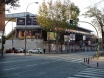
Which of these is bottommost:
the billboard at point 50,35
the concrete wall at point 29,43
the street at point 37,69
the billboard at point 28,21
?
the street at point 37,69

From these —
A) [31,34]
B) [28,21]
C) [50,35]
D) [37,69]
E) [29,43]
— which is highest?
[28,21]

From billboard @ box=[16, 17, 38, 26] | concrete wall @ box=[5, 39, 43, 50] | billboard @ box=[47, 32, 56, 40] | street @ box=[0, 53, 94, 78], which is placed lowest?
street @ box=[0, 53, 94, 78]

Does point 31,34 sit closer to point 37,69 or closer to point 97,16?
point 97,16

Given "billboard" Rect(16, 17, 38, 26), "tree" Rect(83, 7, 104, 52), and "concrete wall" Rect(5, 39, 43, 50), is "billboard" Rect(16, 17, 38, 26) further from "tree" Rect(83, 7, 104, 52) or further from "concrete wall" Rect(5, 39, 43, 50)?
"tree" Rect(83, 7, 104, 52)

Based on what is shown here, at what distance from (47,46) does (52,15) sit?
16991mm

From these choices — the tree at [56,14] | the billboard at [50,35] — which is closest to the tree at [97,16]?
the tree at [56,14]

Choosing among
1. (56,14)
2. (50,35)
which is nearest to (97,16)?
(56,14)

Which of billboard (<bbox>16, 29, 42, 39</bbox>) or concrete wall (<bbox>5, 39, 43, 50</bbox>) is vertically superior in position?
billboard (<bbox>16, 29, 42, 39</bbox>)

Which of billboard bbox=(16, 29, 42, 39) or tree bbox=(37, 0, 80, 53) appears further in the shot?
billboard bbox=(16, 29, 42, 39)

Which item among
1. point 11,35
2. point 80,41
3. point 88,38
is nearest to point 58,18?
point 11,35

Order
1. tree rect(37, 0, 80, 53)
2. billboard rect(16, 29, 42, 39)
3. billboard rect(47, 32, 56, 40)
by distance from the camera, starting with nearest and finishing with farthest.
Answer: tree rect(37, 0, 80, 53)
billboard rect(47, 32, 56, 40)
billboard rect(16, 29, 42, 39)

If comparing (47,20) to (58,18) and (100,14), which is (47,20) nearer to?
(58,18)

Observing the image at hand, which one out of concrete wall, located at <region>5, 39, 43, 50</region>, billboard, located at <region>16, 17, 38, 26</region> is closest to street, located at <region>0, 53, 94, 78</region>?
concrete wall, located at <region>5, 39, 43, 50</region>

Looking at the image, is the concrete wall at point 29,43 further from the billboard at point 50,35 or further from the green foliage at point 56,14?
the green foliage at point 56,14
